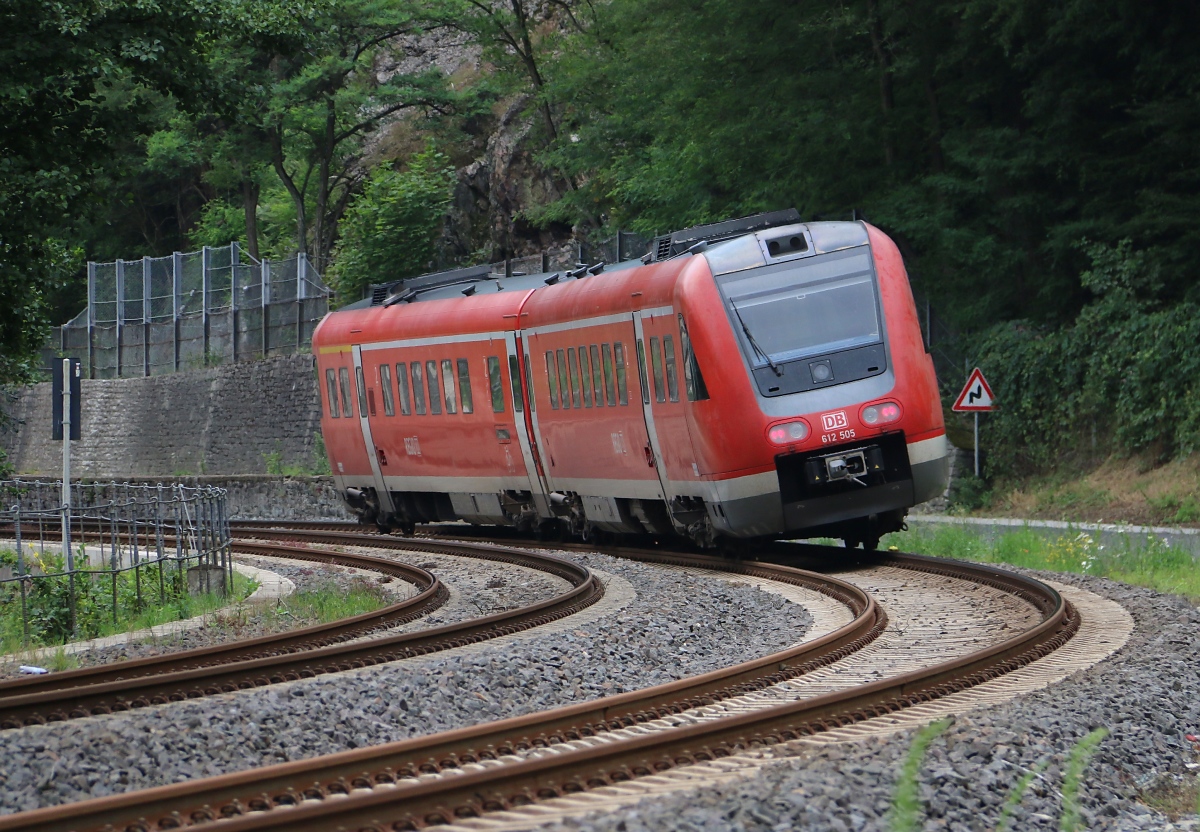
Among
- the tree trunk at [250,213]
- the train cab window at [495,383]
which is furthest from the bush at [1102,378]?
the tree trunk at [250,213]

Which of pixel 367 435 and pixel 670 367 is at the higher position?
pixel 670 367

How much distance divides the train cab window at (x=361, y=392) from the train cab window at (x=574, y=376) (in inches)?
235

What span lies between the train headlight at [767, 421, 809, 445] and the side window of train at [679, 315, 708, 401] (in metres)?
0.78

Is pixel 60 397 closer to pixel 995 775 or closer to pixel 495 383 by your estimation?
pixel 495 383

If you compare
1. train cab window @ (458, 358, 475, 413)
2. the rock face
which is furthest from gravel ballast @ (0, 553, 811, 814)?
the rock face

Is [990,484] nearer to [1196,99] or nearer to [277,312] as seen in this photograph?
[1196,99]

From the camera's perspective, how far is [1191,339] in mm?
22531

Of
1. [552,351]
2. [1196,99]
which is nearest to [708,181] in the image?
[1196,99]

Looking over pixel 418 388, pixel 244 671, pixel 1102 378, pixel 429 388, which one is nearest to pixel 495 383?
pixel 429 388

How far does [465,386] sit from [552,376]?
2.30 metres

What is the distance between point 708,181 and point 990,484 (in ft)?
27.8

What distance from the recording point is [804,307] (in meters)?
15.5

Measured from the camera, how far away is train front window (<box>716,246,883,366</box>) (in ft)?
50.2

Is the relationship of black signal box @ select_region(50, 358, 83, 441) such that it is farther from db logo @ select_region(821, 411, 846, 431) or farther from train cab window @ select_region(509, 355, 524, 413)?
db logo @ select_region(821, 411, 846, 431)
